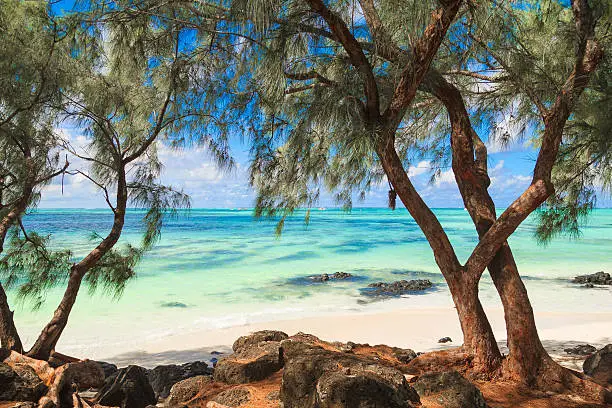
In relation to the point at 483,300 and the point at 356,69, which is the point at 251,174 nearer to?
the point at 356,69

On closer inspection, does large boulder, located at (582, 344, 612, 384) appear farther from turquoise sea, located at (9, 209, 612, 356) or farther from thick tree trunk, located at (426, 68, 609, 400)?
turquoise sea, located at (9, 209, 612, 356)

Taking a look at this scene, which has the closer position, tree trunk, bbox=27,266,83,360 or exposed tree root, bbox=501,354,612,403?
exposed tree root, bbox=501,354,612,403

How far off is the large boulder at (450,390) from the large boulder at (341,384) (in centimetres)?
13

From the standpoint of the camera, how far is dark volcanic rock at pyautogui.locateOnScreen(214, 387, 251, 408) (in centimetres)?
255

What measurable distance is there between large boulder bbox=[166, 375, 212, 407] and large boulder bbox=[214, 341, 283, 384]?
101mm

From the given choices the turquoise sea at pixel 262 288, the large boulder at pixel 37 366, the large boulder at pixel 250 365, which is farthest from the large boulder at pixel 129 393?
the turquoise sea at pixel 262 288

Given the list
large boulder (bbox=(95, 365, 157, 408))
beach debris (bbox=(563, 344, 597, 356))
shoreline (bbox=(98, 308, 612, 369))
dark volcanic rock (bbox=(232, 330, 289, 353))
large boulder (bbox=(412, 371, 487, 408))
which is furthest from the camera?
shoreline (bbox=(98, 308, 612, 369))

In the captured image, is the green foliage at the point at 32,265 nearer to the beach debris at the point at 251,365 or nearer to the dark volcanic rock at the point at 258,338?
the dark volcanic rock at the point at 258,338

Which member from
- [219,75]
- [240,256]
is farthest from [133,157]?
[240,256]

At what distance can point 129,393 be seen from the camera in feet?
10.6

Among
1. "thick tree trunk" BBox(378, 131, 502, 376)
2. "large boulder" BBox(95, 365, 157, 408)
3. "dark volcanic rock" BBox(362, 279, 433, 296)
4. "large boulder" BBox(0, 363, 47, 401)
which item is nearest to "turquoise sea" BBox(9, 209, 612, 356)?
"dark volcanic rock" BBox(362, 279, 433, 296)

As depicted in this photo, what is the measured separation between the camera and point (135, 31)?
3051mm

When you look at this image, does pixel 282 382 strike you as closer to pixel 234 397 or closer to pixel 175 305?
pixel 234 397

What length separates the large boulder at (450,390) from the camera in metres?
2.21
